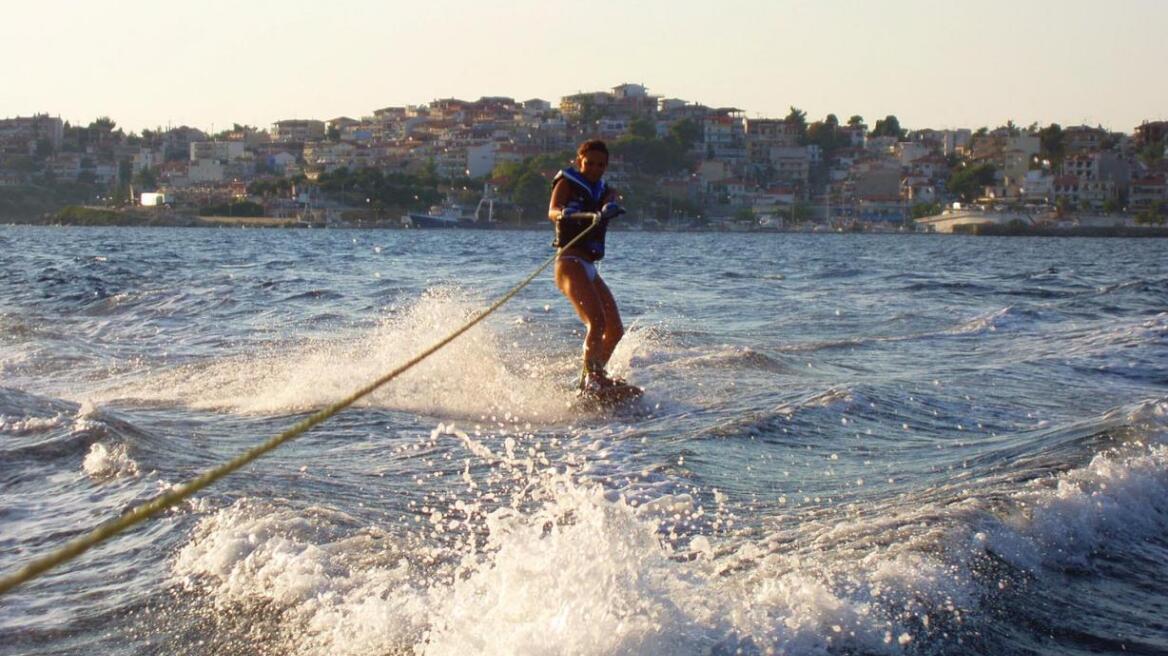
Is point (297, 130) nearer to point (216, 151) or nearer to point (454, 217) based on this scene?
point (216, 151)

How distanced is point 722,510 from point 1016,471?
5.59 ft

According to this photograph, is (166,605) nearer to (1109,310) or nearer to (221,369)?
(221,369)

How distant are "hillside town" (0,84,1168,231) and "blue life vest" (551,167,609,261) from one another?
89.1 metres

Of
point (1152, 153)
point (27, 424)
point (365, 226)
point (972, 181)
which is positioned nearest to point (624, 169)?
point (365, 226)

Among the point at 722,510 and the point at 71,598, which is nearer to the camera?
the point at 71,598

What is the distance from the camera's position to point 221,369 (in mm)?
10602

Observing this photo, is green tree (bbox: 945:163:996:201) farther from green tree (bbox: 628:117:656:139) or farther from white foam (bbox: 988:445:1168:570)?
white foam (bbox: 988:445:1168:570)

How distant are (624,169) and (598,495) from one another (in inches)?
4354

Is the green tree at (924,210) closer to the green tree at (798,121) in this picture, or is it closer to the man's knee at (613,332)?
the green tree at (798,121)

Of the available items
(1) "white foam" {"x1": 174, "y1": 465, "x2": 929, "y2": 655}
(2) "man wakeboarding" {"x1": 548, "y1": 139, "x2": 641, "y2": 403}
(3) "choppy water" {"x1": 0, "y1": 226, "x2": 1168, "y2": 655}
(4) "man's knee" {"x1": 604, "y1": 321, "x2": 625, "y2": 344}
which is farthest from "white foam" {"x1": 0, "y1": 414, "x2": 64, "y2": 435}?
(4) "man's knee" {"x1": 604, "y1": 321, "x2": 625, "y2": 344}

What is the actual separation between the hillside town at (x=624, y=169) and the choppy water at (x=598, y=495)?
288ft

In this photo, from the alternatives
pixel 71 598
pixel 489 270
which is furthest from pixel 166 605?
pixel 489 270

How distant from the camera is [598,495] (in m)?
5.07

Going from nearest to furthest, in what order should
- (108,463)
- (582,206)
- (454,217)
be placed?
(108,463)
(582,206)
(454,217)
